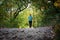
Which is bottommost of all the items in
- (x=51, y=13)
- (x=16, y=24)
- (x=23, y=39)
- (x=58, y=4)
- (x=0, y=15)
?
(x=16, y=24)

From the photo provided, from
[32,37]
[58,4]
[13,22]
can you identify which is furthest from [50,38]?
[13,22]

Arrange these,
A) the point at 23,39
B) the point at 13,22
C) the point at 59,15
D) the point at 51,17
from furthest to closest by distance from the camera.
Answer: the point at 13,22, the point at 23,39, the point at 51,17, the point at 59,15

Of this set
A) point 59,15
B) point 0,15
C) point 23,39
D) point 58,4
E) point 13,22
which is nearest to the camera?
point 58,4

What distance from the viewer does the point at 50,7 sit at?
7.89 meters

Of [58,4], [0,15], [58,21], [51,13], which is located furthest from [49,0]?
[0,15]

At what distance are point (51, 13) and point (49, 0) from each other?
0.89 metres

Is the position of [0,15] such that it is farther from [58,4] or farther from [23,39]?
[58,4]

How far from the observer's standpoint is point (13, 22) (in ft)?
75.8

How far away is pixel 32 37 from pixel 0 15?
4.26m

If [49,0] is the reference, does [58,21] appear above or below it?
below

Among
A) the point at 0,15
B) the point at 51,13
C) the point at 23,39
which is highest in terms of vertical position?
the point at 51,13

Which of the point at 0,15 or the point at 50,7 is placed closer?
the point at 50,7

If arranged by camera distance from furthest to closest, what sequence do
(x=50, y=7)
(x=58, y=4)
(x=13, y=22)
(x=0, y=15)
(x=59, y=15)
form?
(x=13, y=22) < (x=0, y=15) < (x=50, y=7) < (x=59, y=15) < (x=58, y=4)

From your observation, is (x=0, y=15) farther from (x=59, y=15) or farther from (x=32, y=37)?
(x=59, y=15)
